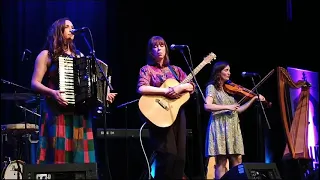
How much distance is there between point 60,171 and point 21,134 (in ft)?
9.13

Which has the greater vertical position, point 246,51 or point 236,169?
point 246,51

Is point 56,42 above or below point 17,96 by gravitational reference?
above

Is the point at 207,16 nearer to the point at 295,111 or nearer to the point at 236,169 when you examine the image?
the point at 295,111

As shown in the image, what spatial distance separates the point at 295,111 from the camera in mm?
6770

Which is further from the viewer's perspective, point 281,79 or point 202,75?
point 202,75

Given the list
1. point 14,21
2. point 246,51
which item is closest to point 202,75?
point 246,51

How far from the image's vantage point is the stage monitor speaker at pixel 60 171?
3.80 metres

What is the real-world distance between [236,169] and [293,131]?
2338 mm

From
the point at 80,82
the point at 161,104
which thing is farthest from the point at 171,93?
the point at 80,82

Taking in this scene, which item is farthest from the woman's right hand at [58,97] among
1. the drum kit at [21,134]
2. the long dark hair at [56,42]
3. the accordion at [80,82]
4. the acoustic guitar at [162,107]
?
the drum kit at [21,134]

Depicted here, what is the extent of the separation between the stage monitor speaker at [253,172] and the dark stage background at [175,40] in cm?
238

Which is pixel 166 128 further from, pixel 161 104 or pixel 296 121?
pixel 296 121

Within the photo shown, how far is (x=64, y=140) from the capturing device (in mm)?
4195

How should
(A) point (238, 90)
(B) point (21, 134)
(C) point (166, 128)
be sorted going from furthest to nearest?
1. (B) point (21, 134)
2. (A) point (238, 90)
3. (C) point (166, 128)
